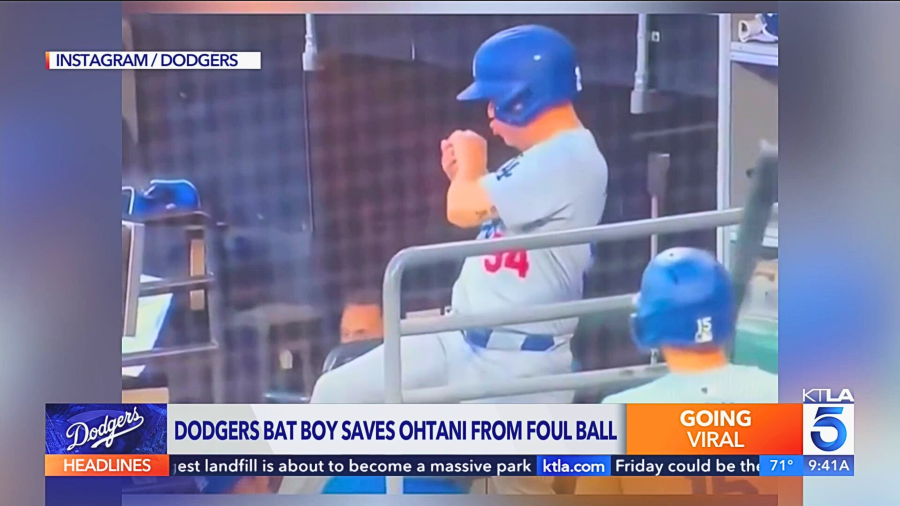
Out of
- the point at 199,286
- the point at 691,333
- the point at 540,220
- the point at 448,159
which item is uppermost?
the point at 448,159

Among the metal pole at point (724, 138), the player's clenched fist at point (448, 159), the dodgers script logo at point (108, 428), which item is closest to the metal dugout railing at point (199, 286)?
the dodgers script logo at point (108, 428)

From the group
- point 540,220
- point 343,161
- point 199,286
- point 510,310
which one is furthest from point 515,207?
point 199,286

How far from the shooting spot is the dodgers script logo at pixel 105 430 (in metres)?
1.36

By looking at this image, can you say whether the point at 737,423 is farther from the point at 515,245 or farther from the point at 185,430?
the point at 185,430

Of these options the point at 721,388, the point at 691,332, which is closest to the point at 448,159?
the point at 691,332

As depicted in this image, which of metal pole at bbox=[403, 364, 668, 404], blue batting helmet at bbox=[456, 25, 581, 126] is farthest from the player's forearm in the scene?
metal pole at bbox=[403, 364, 668, 404]

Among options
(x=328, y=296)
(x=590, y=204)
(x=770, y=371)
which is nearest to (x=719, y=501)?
(x=770, y=371)

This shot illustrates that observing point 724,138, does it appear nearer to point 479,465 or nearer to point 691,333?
point 691,333

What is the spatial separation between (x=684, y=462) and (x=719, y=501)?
0.10m

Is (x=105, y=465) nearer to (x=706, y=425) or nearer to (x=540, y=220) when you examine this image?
(x=540, y=220)

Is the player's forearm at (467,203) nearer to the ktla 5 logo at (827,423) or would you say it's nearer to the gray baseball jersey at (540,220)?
the gray baseball jersey at (540,220)

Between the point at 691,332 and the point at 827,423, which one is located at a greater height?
the point at 691,332

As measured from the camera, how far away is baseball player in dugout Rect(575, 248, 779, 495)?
1.34 metres

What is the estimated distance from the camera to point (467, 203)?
1.35 m
